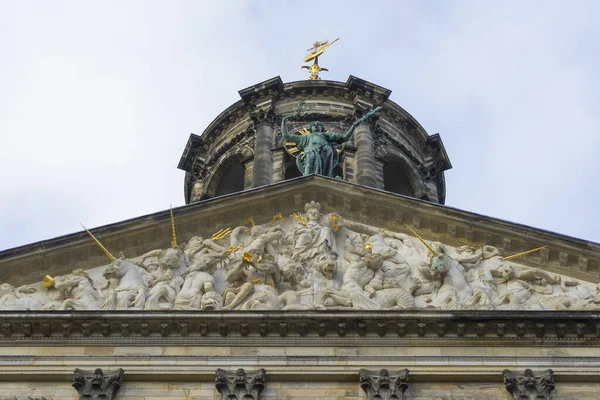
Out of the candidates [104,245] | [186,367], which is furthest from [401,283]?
[104,245]

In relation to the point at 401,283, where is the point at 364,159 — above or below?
above

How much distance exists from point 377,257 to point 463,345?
2.01 meters

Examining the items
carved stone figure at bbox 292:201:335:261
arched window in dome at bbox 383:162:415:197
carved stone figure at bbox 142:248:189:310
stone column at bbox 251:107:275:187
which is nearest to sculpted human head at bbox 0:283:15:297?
carved stone figure at bbox 142:248:189:310

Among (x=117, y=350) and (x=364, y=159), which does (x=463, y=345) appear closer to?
(x=117, y=350)

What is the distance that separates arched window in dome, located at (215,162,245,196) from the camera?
2886 cm

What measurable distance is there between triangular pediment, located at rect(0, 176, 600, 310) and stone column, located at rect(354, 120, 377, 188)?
7.07 m

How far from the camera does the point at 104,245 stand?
→ 58.1 feet

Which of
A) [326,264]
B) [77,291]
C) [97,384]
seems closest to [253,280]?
[326,264]

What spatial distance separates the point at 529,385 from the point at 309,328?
318 centimetres

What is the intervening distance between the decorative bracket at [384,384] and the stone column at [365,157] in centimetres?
994

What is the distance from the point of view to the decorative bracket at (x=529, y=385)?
1538 centimetres

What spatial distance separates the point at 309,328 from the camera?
16266 mm

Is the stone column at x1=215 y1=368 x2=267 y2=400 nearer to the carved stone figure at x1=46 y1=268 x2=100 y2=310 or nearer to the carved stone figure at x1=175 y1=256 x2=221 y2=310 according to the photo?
the carved stone figure at x1=175 y1=256 x2=221 y2=310

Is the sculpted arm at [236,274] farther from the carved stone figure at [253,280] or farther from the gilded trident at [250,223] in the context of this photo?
the gilded trident at [250,223]
